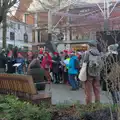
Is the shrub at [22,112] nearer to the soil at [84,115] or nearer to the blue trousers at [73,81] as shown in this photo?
the soil at [84,115]

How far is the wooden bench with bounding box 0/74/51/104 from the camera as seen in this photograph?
29.5 feet

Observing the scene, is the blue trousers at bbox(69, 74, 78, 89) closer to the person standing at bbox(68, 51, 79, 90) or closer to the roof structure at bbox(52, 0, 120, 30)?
the person standing at bbox(68, 51, 79, 90)

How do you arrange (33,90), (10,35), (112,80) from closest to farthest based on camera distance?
1. (112,80)
2. (33,90)
3. (10,35)

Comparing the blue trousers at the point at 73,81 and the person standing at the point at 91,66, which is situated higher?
the person standing at the point at 91,66

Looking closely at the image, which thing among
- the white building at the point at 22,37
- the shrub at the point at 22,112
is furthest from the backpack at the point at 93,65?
the white building at the point at 22,37

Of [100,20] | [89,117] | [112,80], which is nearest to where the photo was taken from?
[112,80]

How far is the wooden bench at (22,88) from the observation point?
8.99 m

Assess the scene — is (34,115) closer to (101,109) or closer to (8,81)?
(101,109)

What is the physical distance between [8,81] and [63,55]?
744 cm

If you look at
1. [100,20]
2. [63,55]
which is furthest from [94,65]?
[100,20]

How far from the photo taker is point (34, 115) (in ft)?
22.8

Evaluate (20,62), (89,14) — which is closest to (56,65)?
(20,62)

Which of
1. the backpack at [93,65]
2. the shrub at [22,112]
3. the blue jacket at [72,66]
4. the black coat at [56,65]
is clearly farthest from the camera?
the black coat at [56,65]

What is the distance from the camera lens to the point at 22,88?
31.7ft
